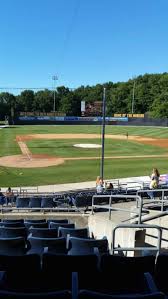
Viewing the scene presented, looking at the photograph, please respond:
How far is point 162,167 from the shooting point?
1503 inches

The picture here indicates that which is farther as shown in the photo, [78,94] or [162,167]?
[78,94]

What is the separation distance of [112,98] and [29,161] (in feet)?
362

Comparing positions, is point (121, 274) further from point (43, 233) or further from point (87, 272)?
point (43, 233)

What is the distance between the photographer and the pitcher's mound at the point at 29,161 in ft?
128

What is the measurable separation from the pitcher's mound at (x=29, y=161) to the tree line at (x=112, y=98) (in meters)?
76.0

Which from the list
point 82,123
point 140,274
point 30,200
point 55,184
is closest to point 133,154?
point 55,184

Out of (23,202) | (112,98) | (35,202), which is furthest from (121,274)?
(112,98)

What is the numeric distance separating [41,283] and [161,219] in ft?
20.8

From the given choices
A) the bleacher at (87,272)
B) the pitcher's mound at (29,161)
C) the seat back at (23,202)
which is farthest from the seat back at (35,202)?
the pitcher's mound at (29,161)

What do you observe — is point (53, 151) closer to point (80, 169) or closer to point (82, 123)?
point (80, 169)

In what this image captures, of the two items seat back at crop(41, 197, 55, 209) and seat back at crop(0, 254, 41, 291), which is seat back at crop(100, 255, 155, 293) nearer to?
seat back at crop(0, 254, 41, 291)

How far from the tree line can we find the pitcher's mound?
75984 mm

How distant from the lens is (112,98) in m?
148

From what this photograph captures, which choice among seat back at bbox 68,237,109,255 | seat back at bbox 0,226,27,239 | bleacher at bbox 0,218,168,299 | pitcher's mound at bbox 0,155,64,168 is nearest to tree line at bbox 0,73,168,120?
pitcher's mound at bbox 0,155,64,168
